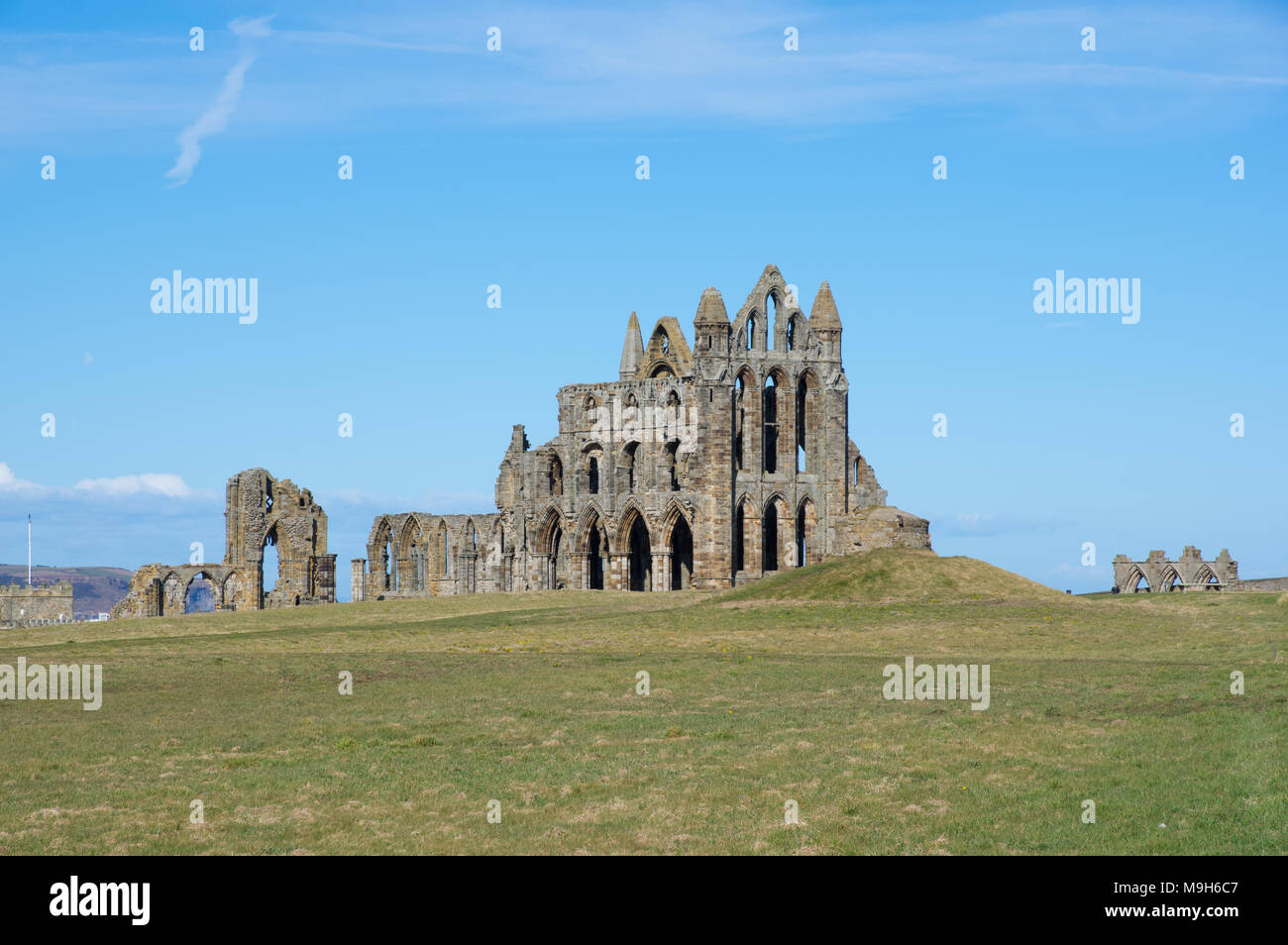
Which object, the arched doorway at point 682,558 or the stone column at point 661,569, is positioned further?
the arched doorway at point 682,558

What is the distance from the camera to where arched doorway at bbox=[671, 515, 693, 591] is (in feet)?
316

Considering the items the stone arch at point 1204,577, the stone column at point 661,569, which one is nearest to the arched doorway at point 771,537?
the stone column at point 661,569

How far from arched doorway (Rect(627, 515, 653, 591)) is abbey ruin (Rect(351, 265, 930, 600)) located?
9 centimetres

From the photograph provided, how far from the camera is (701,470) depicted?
92.0 metres

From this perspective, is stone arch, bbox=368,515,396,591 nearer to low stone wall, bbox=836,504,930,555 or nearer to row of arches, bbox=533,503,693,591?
row of arches, bbox=533,503,693,591

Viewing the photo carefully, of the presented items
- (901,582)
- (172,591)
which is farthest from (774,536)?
(172,591)

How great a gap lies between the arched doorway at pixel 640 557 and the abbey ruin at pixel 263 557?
59.8 ft

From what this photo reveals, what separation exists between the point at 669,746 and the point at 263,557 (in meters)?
74.8

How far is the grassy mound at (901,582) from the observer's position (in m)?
59.3

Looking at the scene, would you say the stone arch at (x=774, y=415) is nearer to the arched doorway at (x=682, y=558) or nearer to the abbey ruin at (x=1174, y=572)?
the arched doorway at (x=682, y=558)

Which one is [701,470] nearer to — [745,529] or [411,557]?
[745,529]

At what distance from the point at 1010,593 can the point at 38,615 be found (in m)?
88.6

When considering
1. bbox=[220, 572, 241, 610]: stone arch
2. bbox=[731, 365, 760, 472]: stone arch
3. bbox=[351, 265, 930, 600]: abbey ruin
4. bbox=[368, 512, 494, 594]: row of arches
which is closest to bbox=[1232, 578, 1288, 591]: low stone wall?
bbox=[351, 265, 930, 600]: abbey ruin
